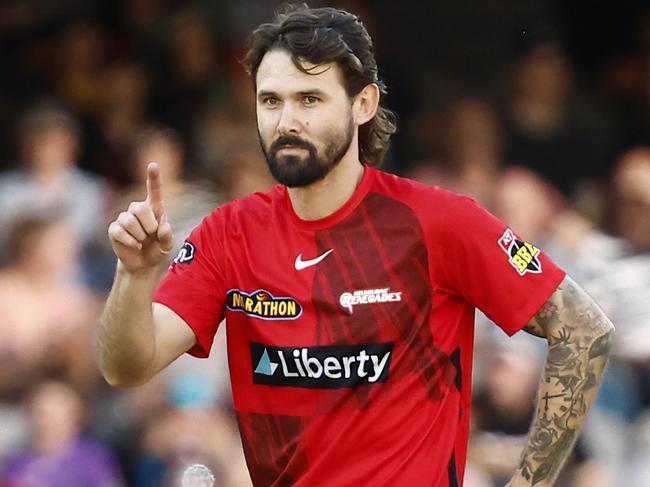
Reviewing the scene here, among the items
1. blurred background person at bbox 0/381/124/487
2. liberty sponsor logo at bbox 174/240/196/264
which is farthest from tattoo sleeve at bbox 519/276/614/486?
blurred background person at bbox 0/381/124/487

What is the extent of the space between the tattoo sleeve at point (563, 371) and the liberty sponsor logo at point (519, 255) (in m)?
0.10

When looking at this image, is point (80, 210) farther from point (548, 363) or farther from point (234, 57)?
point (548, 363)

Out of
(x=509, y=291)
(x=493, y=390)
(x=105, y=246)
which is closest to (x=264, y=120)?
(x=509, y=291)

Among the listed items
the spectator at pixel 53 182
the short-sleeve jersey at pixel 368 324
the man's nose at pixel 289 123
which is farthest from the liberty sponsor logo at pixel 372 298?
the spectator at pixel 53 182

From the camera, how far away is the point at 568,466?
7.58m

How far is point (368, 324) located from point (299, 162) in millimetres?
500

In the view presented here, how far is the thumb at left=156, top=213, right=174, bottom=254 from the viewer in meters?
4.05

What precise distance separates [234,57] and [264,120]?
5.96 m

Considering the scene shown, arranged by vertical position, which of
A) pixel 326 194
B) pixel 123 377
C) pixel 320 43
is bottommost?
pixel 123 377

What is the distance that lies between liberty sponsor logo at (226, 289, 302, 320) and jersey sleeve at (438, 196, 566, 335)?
0.45 m

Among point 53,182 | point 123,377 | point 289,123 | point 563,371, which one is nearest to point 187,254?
point 123,377

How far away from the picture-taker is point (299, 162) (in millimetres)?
4270

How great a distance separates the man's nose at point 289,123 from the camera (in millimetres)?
4246

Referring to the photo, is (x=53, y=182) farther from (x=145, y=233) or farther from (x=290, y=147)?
(x=145, y=233)
